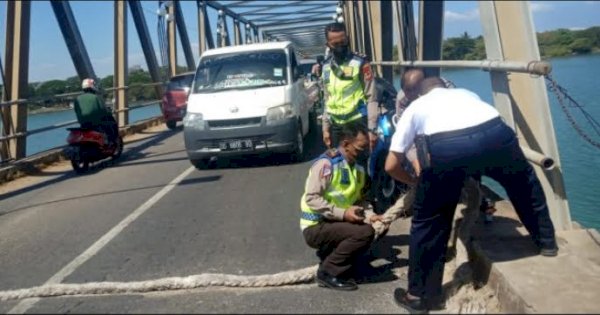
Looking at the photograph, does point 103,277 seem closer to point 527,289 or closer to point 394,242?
point 394,242

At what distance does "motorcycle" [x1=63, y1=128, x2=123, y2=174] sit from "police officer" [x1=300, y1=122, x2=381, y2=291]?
777 centimetres

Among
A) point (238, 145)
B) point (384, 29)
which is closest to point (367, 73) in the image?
point (238, 145)

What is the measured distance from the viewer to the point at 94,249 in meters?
5.75

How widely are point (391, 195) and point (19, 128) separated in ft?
28.3

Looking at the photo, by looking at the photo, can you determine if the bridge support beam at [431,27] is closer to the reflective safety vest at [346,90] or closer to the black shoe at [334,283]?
the reflective safety vest at [346,90]

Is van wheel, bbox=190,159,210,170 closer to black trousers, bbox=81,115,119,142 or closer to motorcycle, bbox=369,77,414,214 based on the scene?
black trousers, bbox=81,115,119,142

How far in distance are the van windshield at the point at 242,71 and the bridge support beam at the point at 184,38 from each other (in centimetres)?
1672

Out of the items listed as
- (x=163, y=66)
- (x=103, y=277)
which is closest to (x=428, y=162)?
(x=103, y=277)

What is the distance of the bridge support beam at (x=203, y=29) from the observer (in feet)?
109

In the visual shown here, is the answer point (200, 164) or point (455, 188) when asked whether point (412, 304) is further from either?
point (200, 164)

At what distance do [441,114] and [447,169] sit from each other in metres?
0.33

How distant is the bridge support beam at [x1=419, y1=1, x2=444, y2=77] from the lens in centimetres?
733

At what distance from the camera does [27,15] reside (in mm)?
11984

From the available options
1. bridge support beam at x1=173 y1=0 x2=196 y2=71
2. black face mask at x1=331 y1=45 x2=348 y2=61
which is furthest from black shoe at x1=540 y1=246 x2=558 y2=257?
bridge support beam at x1=173 y1=0 x2=196 y2=71
